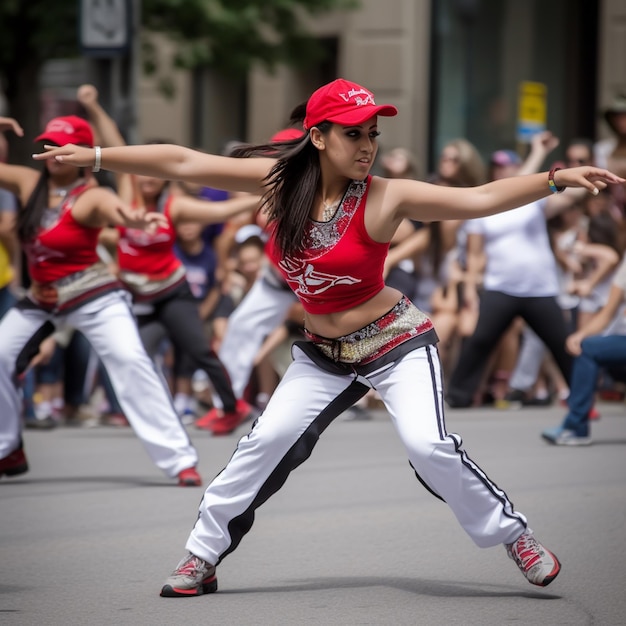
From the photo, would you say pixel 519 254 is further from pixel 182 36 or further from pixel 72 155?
pixel 182 36

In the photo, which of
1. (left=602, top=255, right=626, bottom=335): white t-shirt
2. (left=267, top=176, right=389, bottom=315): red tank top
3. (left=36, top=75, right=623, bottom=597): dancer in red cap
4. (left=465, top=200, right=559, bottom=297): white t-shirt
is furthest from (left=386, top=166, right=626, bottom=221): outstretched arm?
(left=465, top=200, right=559, bottom=297): white t-shirt

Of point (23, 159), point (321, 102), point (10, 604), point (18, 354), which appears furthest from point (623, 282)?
point (23, 159)

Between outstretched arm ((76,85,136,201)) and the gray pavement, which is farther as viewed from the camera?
outstretched arm ((76,85,136,201))

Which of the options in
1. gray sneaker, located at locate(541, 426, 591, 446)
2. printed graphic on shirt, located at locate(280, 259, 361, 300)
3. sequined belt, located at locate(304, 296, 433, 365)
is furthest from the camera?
gray sneaker, located at locate(541, 426, 591, 446)

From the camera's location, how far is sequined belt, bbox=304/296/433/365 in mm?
5859

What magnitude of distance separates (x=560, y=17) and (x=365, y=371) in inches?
665

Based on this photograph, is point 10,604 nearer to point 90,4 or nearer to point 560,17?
point 90,4

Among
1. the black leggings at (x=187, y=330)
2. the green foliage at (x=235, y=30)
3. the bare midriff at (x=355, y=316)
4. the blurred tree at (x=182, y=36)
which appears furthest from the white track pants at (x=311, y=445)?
the green foliage at (x=235, y=30)

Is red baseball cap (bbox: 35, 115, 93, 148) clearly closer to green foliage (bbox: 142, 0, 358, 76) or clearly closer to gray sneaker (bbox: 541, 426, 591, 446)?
gray sneaker (bbox: 541, 426, 591, 446)

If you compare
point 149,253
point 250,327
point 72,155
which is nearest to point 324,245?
point 72,155

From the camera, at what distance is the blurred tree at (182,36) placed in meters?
19.2

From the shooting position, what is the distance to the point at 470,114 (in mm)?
21781

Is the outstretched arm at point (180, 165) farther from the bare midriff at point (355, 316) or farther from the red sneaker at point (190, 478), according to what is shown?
the red sneaker at point (190, 478)

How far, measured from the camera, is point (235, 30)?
795 inches
